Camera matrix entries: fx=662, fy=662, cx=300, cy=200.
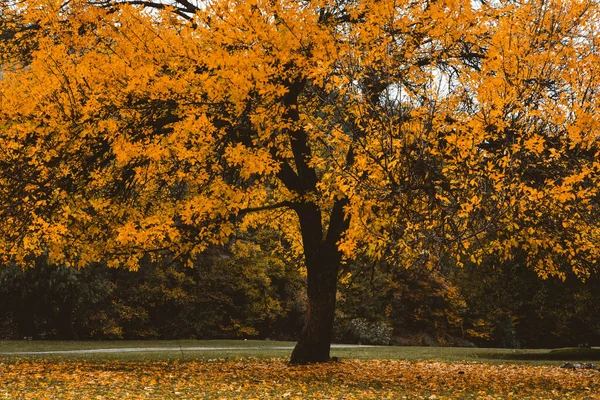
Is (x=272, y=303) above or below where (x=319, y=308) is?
above

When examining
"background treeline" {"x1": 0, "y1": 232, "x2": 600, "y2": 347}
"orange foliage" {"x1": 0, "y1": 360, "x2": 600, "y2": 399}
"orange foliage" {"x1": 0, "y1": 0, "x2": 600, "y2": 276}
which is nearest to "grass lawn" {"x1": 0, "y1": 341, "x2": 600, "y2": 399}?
"orange foliage" {"x1": 0, "y1": 360, "x2": 600, "y2": 399}

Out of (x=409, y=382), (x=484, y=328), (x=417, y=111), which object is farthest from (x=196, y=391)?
(x=484, y=328)

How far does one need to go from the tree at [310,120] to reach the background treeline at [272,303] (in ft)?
27.1

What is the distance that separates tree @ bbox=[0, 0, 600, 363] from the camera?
9758 millimetres

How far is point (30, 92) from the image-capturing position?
37.1ft

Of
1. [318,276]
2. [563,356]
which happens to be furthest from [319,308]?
[563,356]

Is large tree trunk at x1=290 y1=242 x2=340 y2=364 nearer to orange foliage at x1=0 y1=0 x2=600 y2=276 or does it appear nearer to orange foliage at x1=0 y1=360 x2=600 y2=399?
orange foliage at x1=0 y1=360 x2=600 y2=399

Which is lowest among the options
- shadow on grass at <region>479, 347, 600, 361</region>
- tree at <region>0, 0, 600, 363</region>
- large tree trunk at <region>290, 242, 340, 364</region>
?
shadow on grass at <region>479, 347, 600, 361</region>

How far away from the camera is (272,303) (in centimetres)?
A: 3170

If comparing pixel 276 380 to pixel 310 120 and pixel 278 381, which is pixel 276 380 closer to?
pixel 278 381

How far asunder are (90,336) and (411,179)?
22510mm

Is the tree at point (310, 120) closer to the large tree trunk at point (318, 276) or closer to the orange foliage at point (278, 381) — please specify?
the large tree trunk at point (318, 276)

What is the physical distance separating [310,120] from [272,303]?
64.5ft

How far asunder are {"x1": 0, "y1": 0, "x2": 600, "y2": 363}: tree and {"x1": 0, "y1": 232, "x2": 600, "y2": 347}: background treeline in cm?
827
